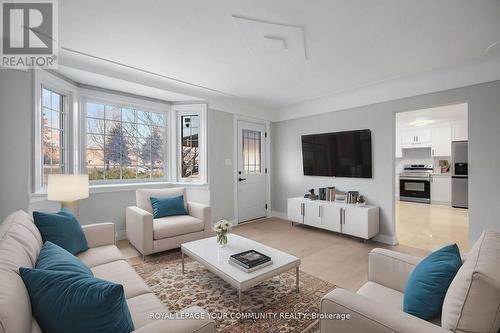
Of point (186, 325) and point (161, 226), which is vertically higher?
point (186, 325)

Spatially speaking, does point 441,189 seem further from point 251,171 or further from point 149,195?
point 149,195

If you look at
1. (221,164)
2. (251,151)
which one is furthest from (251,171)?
(221,164)

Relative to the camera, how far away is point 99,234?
233cm

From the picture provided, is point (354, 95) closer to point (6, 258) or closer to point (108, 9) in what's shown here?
point (108, 9)

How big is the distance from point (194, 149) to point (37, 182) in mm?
2298

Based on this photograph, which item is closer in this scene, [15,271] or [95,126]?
[15,271]

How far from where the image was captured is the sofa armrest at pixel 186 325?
937mm

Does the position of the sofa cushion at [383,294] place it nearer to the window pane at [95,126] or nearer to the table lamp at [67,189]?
the table lamp at [67,189]

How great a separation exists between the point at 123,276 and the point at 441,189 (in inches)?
309

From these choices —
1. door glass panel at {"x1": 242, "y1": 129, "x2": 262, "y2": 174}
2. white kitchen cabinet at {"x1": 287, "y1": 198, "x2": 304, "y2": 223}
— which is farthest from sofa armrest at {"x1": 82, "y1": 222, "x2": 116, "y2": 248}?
white kitchen cabinet at {"x1": 287, "y1": 198, "x2": 304, "y2": 223}

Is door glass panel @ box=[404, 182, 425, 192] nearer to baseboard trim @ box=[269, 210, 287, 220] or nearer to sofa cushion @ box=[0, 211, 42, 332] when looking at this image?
baseboard trim @ box=[269, 210, 287, 220]

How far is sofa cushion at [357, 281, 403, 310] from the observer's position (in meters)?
1.39

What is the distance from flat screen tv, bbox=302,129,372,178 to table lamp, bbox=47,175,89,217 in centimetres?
375

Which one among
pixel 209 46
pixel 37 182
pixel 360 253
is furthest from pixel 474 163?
pixel 37 182
